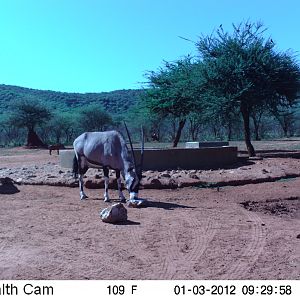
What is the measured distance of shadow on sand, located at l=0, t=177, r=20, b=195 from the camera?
14.0 meters

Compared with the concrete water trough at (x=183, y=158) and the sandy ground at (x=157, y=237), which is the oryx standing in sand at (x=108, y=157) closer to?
the sandy ground at (x=157, y=237)

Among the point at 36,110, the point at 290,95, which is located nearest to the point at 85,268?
the point at 290,95

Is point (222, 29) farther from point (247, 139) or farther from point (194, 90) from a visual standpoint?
point (247, 139)

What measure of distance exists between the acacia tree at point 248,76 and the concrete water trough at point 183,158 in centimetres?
436

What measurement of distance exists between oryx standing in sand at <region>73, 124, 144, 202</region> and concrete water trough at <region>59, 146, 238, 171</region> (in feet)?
12.6

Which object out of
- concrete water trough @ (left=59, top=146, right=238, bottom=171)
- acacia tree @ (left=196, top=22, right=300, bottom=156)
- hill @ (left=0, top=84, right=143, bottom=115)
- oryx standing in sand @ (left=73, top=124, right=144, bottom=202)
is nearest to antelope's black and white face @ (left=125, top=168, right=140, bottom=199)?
oryx standing in sand @ (left=73, top=124, right=144, bottom=202)

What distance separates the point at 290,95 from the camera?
24.4m

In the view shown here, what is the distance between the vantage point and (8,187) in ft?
48.0

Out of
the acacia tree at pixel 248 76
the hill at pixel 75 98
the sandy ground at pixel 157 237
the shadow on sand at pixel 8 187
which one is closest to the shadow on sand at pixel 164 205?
the sandy ground at pixel 157 237

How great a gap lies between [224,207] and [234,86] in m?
12.4

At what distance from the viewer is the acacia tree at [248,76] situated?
22828mm

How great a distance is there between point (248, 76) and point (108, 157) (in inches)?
482

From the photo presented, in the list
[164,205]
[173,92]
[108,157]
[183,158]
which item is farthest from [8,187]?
[173,92]

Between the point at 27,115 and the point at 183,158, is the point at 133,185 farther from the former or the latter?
the point at 27,115
